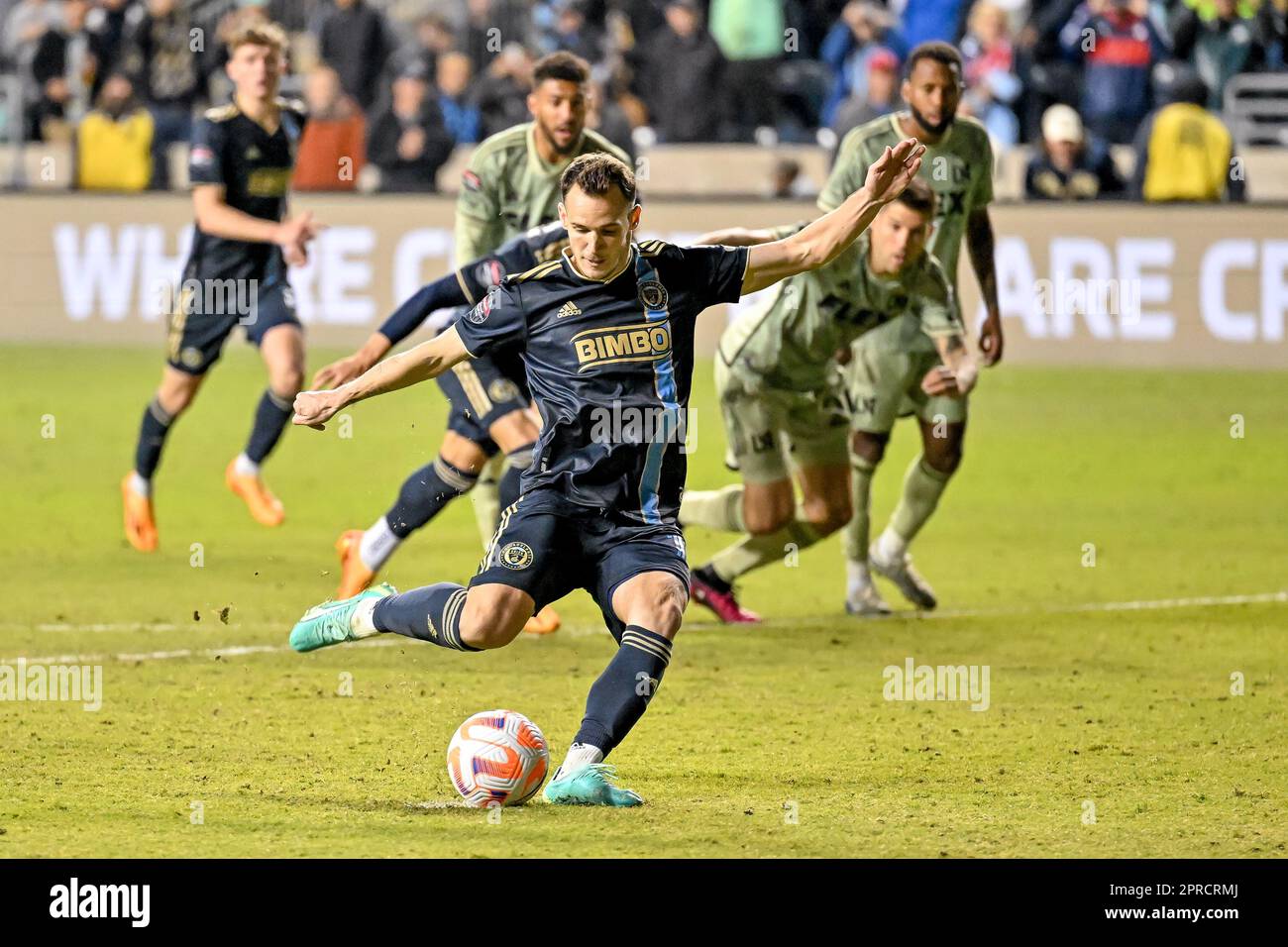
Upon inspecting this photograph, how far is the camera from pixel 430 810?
6547 millimetres

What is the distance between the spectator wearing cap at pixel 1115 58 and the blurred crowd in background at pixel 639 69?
0.06ft

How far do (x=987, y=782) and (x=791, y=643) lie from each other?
9.32 feet

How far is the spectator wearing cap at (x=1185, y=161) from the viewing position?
1927 centimetres

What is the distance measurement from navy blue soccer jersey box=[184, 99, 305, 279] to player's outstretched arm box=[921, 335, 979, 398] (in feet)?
12.3

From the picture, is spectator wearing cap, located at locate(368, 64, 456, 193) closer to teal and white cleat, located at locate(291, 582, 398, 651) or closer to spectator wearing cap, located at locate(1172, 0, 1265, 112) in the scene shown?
spectator wearing cap, located at locate(1172, 0, 1265, 112)

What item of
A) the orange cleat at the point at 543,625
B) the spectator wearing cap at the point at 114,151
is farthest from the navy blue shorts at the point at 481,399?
the spectator wearing cap at the point at 114,151

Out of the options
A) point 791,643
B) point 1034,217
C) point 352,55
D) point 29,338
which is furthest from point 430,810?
point 352,55

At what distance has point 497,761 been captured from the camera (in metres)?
6.55

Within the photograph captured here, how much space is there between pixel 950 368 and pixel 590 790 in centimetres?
418

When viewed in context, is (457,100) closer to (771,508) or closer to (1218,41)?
(1218,41)

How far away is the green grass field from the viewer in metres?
6.36

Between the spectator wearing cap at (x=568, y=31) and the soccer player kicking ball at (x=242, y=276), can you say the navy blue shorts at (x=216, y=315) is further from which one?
the spectator wearing cap at (x=568, y=31)

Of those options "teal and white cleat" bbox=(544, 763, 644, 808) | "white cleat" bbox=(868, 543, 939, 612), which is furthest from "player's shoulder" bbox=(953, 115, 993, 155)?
"teal and white cleat" bbox=(544, 763, 644, 808)
